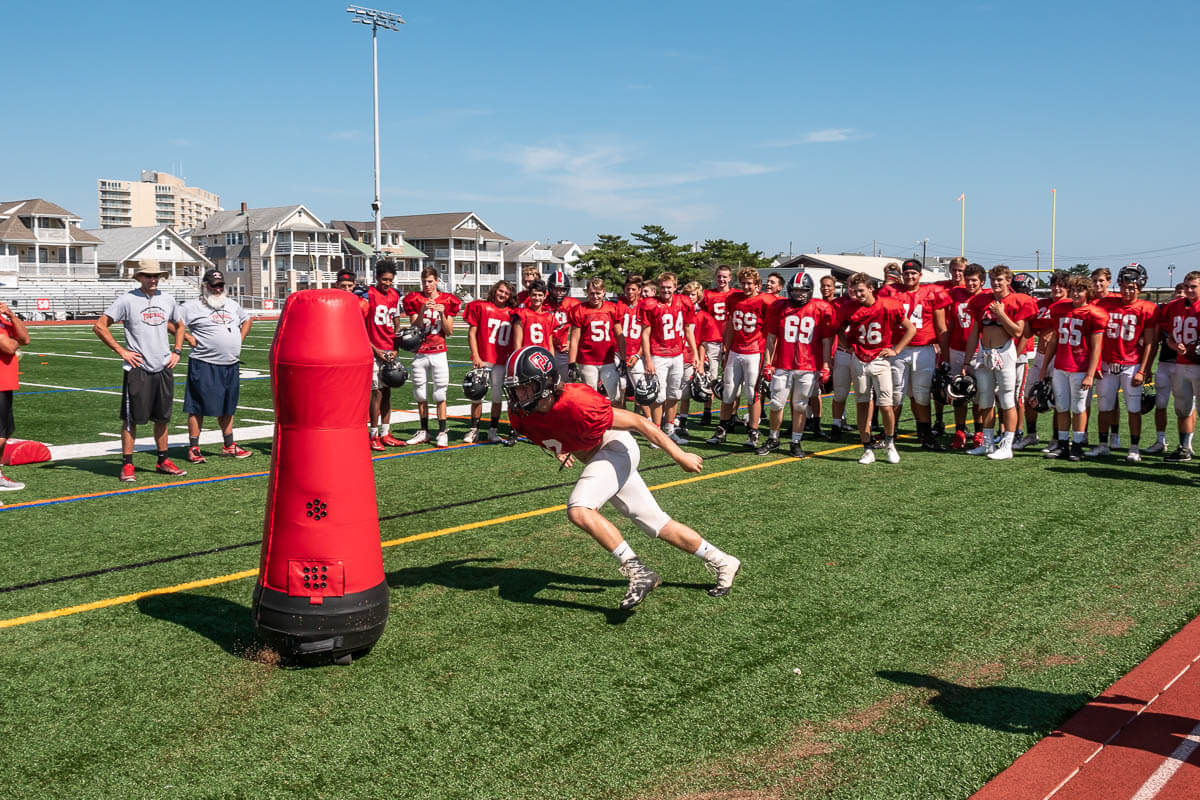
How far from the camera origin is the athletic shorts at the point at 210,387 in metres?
9.61

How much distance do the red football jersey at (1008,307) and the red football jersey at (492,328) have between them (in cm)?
533

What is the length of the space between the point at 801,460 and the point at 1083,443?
323cm

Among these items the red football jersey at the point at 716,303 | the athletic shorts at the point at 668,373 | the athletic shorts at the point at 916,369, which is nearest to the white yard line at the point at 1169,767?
the athletic shorts at the point at 916,369

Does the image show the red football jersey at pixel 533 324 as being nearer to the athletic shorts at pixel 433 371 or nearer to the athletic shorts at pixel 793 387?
the athletic shorts at pixel 433 371

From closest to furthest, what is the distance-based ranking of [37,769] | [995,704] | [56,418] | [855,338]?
[37,769] < [995,704] < [855,338] < [56,418]

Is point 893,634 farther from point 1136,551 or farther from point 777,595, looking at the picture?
point 1136,551

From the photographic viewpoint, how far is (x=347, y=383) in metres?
4.57

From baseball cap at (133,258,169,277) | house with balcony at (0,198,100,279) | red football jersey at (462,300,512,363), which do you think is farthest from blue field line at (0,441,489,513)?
house with balcony at (0,198,100,279)

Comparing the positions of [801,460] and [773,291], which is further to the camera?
[773,291]

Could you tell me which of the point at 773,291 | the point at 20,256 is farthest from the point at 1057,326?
the point at 20,256

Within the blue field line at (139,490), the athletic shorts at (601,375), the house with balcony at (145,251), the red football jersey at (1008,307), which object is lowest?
the blue field line at (139,490)

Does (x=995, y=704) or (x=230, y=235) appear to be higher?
(x=230, y=235)

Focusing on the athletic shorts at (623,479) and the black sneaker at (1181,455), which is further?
the black sneaker at (1181,455)

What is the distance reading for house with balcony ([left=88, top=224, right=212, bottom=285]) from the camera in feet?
232
